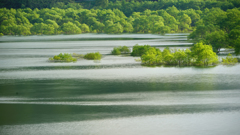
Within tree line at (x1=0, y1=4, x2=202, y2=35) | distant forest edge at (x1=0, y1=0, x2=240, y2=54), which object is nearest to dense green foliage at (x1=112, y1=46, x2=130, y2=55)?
distant forest edge at (x1=0, y1=0, x2=240, y2=54)

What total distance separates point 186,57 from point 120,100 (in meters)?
20.2

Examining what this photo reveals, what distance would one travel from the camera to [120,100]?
1054 inches

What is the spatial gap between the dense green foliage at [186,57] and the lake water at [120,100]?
2.06 metres

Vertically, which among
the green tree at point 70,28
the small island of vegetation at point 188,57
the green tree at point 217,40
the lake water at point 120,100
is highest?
the green tree at point 70,28

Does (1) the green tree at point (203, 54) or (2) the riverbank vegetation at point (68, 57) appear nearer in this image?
(1) the green tree at point (203, 54)

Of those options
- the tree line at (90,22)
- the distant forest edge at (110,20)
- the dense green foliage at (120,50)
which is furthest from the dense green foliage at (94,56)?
the tree line at (90,22)

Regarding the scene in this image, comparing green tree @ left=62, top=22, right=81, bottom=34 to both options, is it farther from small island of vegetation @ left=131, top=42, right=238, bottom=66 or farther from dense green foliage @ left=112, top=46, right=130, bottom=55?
small island of vegetation @ left=131, top=42, right=238, bottom=66

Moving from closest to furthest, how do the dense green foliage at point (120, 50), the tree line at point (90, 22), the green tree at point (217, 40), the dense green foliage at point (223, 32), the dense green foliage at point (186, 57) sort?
the dense green foliage at point (186, 57)
the dense green foliage at point (223, 32)
the green tree at point (217, 40)
the dense green foliage at point (120, 50)
the tree line at point (90, 22)

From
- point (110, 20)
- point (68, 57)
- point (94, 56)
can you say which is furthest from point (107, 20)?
point (68, 57)

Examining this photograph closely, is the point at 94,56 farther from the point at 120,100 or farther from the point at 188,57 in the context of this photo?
the point at 120,100

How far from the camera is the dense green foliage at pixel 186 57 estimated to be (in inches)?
1726

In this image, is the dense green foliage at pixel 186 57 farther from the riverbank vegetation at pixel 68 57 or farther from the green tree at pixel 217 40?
the green tree at pixel 217 40

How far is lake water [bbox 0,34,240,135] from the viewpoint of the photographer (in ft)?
67.6

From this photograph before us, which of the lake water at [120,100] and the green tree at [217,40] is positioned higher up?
the green tree at [217,40]
